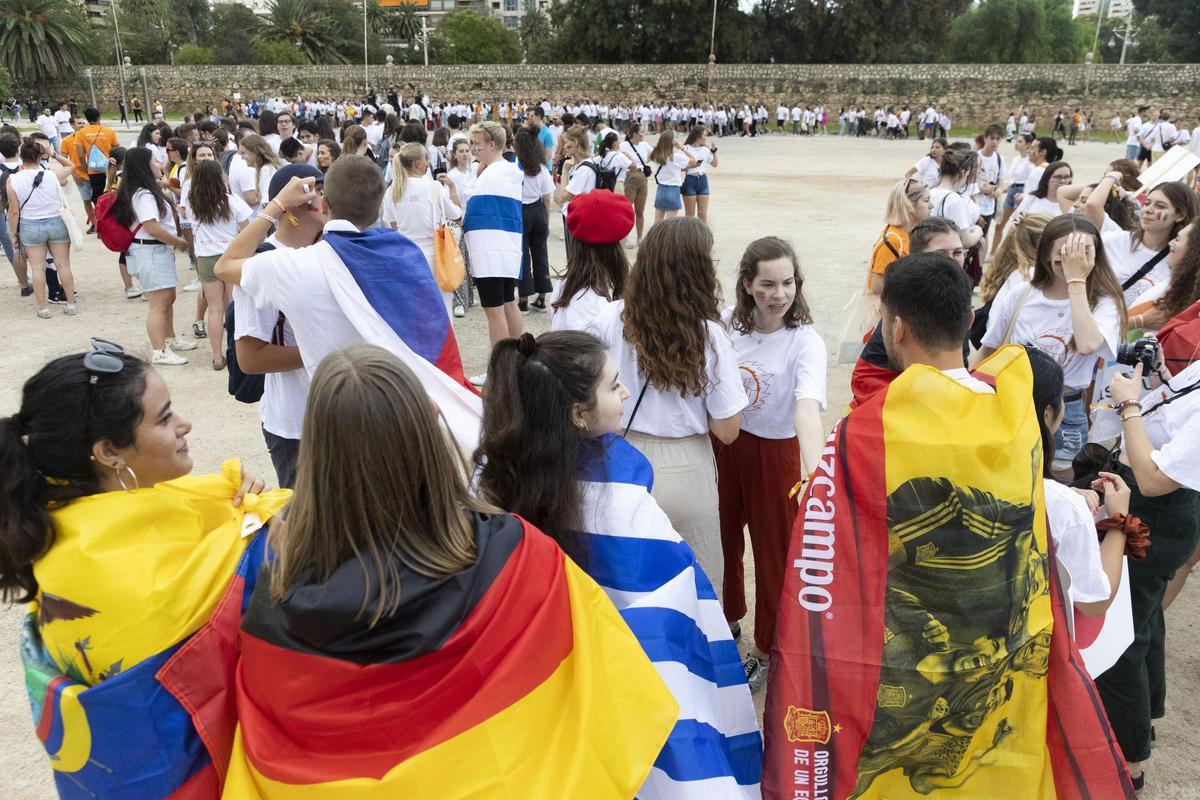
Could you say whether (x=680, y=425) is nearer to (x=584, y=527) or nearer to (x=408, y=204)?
(x=584, y=527)

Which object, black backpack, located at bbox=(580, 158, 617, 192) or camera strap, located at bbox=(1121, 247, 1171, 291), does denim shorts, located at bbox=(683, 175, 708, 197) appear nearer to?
black backpack, located at bbox=(580, 158, 617, 192)

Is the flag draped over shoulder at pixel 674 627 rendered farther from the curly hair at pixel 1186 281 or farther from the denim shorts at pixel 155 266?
the denim shorts at pixel 155 266

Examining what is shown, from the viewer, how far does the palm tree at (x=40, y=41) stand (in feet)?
152

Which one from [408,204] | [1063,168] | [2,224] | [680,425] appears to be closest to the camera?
[680,425]

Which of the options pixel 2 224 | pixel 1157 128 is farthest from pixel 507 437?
pixel 1157 128

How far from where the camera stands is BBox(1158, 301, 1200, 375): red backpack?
3447 mm

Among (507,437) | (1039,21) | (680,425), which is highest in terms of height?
(1039,21)

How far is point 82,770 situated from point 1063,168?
8543 mm

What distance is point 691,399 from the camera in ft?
9.50

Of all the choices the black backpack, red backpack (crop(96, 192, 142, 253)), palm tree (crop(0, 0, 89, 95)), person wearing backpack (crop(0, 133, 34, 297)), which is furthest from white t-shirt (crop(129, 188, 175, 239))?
palm tree (crop(0, 0, 89, 95))

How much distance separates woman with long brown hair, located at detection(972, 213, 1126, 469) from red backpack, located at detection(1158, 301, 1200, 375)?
0.23 meters

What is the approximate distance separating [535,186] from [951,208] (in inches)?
154

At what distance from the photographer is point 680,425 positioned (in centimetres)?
291

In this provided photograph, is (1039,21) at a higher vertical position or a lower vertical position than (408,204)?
higher
